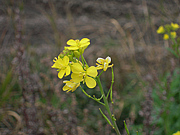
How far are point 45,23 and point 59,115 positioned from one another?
10.4ft

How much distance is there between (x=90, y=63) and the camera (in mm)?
3217

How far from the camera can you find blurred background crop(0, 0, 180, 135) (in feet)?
6.13

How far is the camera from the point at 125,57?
149 inches

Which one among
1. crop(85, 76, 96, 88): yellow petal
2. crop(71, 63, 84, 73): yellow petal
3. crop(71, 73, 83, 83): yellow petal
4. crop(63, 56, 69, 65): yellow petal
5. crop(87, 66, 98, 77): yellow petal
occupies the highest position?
crop(63, 56, 69, 65): yellow petal

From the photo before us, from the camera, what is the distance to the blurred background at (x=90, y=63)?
6.13 ft

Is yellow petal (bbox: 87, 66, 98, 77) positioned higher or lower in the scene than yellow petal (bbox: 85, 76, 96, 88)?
higher

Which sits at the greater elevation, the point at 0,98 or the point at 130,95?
the point at 0,98

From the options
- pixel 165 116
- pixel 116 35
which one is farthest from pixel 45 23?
pixel 165 116

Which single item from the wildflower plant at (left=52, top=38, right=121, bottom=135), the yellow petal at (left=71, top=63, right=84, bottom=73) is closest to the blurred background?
the wildflower plant at (left=52, top=38, right=121, bottom=135)

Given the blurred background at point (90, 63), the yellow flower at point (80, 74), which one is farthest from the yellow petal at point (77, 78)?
the blurred background at point (90, 63)

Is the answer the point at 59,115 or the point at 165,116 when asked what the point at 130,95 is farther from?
the point at 59,115

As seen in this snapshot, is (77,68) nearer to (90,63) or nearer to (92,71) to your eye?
(92,71)

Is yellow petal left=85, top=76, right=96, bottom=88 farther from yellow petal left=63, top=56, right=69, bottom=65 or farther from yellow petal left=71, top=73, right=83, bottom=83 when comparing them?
yellow petal left=63, top=56, right=69, bottom=65

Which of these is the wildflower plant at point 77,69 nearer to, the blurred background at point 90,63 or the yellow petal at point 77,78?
the yellow petal at point 77,78
